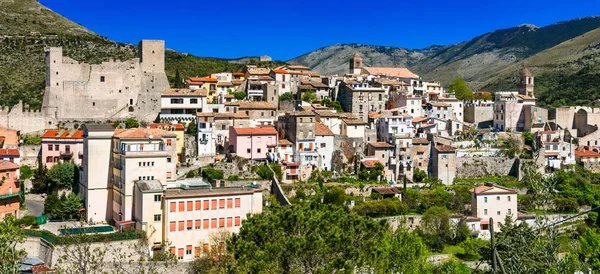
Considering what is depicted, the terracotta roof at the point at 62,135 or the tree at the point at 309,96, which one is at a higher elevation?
the tree at the point at 309,96

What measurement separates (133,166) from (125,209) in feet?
8.29

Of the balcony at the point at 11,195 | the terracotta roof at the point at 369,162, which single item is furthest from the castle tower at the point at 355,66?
the balcony at the point at 11,195

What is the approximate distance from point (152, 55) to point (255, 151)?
1650 centimetres

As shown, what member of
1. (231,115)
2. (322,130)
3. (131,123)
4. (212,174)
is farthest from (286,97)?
(212,174)

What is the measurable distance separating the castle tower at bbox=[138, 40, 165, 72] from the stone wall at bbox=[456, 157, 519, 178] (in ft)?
94.2

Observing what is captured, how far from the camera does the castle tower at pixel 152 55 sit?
55688 millimetres

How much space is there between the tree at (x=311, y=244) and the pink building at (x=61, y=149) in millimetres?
21586

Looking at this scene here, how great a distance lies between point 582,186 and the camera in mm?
50781

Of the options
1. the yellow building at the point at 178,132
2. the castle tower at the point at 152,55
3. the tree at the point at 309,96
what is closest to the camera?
the yellow building at the point at 178,132

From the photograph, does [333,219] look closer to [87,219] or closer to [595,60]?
[87,219]

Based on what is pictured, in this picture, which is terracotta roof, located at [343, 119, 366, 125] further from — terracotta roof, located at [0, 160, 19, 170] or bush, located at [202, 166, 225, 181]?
terracotta roof, located at [0, 160, 19, 170]

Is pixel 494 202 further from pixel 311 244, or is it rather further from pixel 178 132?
pixel 311 244

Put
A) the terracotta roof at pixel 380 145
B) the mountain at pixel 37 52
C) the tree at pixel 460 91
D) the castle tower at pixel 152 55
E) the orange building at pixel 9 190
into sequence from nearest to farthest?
1. the orange building at pixel 9 190
2. the terracotta roof at pixel 380 145
3. the castle tower at pixel 152 55
4. the mountain at pixel 37 52
5. the tree at pixel 460 91

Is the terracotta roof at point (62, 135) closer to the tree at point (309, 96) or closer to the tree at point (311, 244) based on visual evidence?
the tree at point (311, 244)
